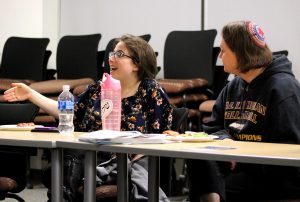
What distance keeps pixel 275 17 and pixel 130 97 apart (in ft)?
8.69

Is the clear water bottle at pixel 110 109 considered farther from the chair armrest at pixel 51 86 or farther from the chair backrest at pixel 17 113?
the chair armrest at pixel 51 86

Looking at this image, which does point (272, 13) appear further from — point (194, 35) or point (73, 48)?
point (73, 48)

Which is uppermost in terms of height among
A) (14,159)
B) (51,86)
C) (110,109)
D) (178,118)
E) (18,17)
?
(18,17)

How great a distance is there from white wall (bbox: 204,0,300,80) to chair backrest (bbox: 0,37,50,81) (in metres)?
1.67

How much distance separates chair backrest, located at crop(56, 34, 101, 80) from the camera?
5.27 metres

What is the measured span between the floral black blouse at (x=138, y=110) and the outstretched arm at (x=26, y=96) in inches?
4.9

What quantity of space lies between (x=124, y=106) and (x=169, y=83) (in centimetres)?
174

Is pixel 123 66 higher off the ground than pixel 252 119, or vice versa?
pixel 123 66

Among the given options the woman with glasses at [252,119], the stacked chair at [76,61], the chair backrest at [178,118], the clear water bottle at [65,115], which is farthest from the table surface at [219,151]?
the stacked chair at [76,61]

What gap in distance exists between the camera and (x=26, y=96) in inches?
107

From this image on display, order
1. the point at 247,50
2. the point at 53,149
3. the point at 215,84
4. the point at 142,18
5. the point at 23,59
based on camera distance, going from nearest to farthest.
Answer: the point at 53,149 < the point at 247,50 < the point at 215,84 < the point at 23,59 < the point at 142,18

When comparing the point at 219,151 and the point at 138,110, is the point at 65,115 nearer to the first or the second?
the point at 138,110

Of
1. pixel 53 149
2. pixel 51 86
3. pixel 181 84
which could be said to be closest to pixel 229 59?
pixel 53 149

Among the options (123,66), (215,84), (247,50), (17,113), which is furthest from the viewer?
(215,84)
